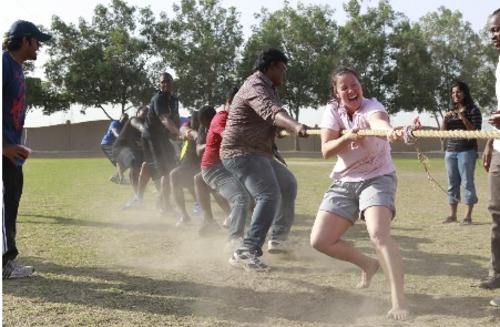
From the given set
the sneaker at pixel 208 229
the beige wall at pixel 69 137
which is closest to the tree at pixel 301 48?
the beige wall at pixel 69 137

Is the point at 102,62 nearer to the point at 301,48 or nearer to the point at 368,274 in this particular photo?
the point at 301,48

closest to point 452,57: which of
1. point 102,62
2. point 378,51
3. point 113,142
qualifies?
point 378,51

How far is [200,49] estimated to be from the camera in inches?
1751

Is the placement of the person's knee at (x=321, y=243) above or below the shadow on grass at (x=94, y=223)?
above

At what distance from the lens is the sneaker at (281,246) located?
6.02 meters

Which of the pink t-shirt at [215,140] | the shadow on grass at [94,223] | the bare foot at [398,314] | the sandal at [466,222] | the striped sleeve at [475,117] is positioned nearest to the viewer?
the bare foot at [398,314]

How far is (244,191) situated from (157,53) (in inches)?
1615

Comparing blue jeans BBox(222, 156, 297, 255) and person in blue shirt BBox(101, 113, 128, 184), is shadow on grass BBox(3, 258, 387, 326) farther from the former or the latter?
person in blue shirt BBox(101, 113, 128, 184)

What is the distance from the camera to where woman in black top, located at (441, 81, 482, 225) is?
784 cm

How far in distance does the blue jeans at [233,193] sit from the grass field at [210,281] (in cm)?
34

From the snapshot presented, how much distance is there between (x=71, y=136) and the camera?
49688mm

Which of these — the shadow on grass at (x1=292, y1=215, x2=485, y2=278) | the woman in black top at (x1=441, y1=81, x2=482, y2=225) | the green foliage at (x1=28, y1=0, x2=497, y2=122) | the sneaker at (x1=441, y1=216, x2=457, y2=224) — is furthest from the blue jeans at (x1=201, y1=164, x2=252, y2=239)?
the green foliage at (x1=28, y1=0, x2=497, y2=122)

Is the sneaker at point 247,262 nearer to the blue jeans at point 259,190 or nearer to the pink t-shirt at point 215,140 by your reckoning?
the blue jeans at point 259,190

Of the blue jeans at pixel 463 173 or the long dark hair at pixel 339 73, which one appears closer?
the long dark hair at pixel 339 73
